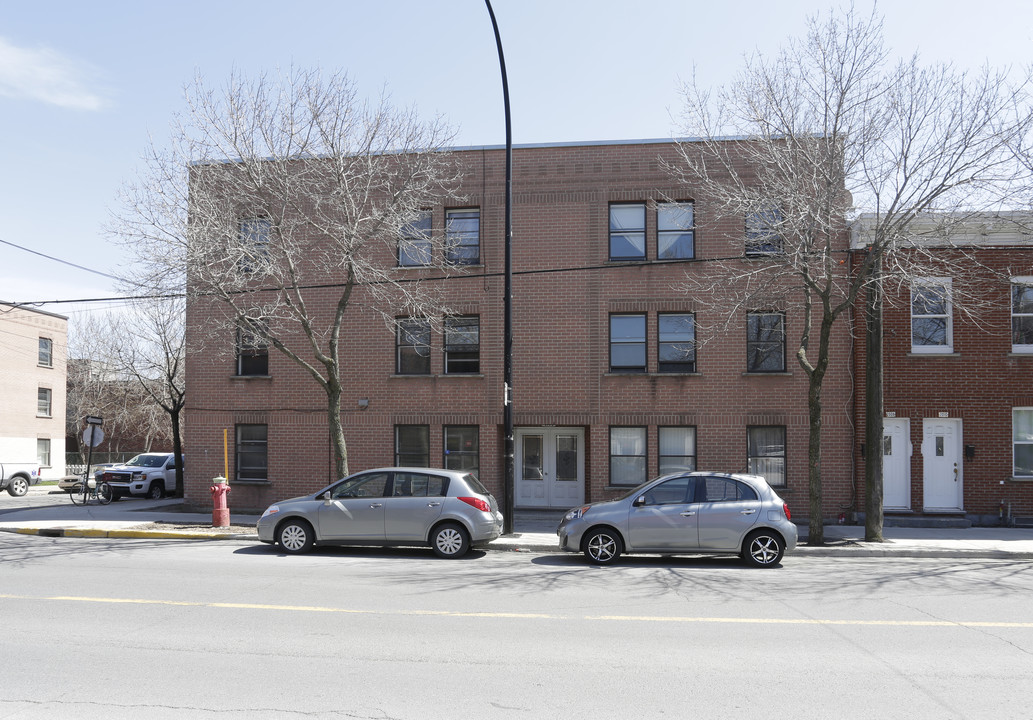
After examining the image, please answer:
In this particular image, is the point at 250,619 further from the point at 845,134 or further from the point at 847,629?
the point at 845,134

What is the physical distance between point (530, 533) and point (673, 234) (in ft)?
26.6

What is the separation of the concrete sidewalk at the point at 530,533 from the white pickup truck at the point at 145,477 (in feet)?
14.0

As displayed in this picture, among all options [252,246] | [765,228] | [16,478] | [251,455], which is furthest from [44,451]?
[765,228]

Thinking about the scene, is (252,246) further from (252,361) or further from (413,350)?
(252,361)

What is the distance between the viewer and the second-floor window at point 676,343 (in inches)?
731

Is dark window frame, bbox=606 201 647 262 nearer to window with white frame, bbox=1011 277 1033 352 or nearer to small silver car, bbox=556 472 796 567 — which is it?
small silver car, bbox=556 472 796 567

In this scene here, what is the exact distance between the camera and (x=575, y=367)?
1862cm

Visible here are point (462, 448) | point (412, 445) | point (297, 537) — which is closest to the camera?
point (297, 537)

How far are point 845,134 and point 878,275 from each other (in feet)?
8.94

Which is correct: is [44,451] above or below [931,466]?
below

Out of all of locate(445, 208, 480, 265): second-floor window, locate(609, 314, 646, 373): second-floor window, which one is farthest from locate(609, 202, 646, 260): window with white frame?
locate(445, 208, 480, 265): second-floor window

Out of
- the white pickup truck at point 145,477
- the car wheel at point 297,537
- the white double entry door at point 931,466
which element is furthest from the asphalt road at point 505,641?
the white pickup truck at point 145,477

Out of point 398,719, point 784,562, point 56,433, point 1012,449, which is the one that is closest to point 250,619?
point 398,719

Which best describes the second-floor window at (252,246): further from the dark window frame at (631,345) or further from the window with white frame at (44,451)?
the window with white frame at (44,451)
